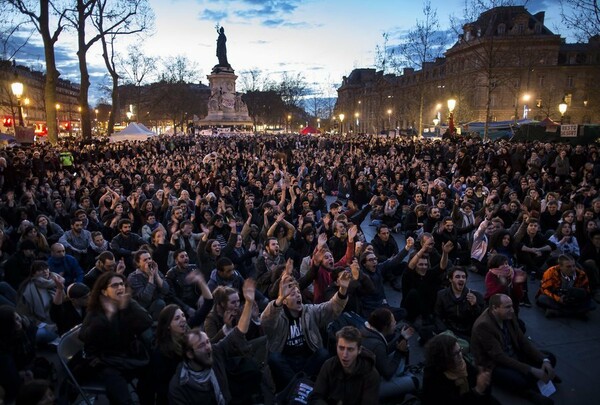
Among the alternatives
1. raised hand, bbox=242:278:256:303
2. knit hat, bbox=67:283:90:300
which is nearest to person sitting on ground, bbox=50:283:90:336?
knit hat, bbox=67:283:90:300

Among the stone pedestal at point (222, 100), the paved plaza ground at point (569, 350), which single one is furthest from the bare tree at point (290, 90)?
the paved plaza ground at point (569, 350)

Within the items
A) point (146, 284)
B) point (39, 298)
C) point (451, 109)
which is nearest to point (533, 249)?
point (146, 284)

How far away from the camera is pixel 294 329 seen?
15.3 feet

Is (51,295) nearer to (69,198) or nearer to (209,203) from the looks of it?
(209,203)

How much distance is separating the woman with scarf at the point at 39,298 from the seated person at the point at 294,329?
2739 mm

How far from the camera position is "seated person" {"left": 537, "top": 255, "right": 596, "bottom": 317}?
6.42m

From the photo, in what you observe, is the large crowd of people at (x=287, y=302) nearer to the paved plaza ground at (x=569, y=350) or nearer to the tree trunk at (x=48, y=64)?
the paved plaza ground at (x=569, y=350)

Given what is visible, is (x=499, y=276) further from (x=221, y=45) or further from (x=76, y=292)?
(x=221, y=45)

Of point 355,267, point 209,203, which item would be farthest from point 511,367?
point 209,203

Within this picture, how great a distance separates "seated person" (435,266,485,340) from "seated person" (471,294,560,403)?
0.76m

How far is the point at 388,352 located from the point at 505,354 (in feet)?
3.90

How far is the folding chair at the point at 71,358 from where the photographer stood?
3827mm

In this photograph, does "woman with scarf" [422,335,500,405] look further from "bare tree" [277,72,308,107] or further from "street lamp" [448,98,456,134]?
"bare tree" [277,72,308,107]

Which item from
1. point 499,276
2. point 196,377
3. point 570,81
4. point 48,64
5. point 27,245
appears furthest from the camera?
point 570,81
